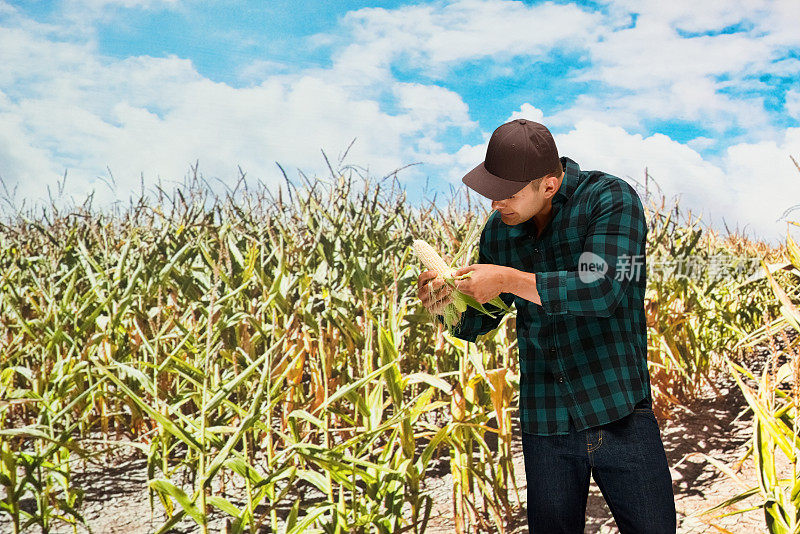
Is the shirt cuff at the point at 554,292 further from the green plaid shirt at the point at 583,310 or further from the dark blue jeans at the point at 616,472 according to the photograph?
the dark blue jeans at the point at 616,472

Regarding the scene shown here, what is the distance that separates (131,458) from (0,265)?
1779 mm

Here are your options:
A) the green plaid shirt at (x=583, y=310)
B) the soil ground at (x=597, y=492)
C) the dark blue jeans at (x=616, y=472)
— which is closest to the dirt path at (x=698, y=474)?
the soil ground at (x=597, y=492)

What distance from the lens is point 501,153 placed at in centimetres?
136

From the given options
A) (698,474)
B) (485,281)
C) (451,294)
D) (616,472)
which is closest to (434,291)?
(451,294)

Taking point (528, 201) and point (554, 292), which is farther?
point (528, 201)

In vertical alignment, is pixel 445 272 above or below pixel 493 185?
below

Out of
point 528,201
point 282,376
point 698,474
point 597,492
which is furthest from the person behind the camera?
point 698,474

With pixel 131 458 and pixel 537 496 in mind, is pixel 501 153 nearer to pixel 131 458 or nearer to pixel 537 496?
pixel 537 496

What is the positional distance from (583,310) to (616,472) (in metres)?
0.41

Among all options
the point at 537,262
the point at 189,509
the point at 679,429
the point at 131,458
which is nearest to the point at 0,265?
the point at 131,458

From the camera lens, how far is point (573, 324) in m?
1.44

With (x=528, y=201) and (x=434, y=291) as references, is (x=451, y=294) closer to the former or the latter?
(x=434, y=291)

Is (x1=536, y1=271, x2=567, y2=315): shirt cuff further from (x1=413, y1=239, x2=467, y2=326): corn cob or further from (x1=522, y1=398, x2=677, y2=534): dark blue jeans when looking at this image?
(x1=522, y1=398, x2=677, y2=534): dark blue jeans

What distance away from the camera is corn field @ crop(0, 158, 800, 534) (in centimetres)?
180
